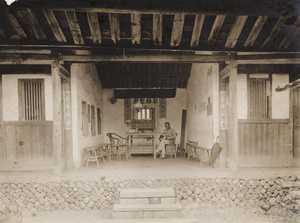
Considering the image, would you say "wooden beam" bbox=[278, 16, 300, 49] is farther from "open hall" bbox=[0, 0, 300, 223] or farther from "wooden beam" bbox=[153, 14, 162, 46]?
"wooden beam" bbox=[153, 14, 162, 46]

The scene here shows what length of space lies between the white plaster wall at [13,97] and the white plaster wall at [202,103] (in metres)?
5.17

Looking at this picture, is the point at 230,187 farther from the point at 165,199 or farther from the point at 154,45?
the point at 154,45

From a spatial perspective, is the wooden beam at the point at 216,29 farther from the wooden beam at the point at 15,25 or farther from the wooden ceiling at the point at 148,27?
the wooden beam at the point at 15,25

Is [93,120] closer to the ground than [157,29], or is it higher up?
closer to the ground

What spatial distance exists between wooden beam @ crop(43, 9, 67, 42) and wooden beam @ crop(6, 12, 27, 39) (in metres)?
0.71

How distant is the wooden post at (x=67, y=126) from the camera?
7883mm

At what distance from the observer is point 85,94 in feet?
31.1

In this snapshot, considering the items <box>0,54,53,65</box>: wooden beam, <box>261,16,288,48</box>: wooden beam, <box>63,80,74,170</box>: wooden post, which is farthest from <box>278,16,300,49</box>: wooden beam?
<box>63,80,74,170</box>: wooden post

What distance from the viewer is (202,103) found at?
9883 millimetres

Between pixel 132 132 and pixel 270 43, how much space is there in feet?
20.3

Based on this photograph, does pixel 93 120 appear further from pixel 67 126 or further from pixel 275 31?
pixel 275 31

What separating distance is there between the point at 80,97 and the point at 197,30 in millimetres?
4640

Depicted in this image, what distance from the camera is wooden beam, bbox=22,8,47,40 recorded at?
5437mm

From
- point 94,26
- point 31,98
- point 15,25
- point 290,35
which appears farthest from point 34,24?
point 290,35
